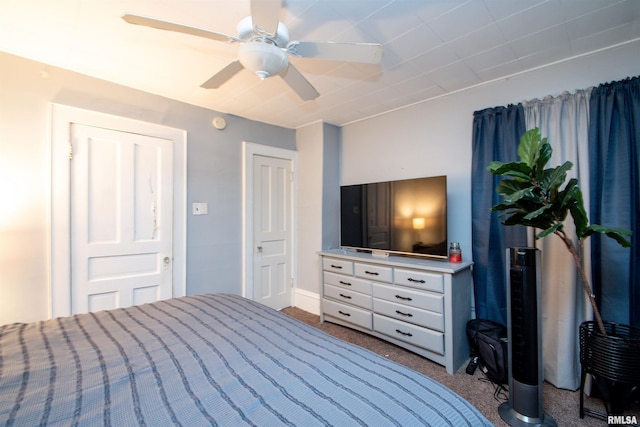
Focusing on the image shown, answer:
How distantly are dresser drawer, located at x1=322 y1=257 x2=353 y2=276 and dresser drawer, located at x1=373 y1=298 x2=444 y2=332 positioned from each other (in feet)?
1.37

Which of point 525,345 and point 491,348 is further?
point 491,348

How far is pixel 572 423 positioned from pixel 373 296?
5.02ft

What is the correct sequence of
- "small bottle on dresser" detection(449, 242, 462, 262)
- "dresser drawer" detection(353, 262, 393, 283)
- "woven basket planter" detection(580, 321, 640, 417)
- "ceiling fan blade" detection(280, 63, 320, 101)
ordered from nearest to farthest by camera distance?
"woven basket planter" detection(580, 321, 640, 417) < "ceiling fan blade" detection(280, 63, 320, 101) < "small bottle on dresser" detection(449, 242, 462, 262) < "dresser drawer" detection(353, 262, 393, 283)

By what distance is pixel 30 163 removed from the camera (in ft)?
6.89

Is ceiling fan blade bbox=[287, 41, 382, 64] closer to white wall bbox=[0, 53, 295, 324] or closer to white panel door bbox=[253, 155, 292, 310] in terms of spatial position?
white wall bbox=[0, 53, 295, 324]

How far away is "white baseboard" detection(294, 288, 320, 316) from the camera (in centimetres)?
351

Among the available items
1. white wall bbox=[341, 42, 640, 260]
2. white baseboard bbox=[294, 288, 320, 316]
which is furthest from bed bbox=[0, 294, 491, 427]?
white baseboard bbox=[294, 288, 320, 316]

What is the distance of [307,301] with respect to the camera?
3619mm

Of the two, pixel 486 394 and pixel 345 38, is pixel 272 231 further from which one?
pixel 486 394

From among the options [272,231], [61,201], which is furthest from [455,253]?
[61,201]

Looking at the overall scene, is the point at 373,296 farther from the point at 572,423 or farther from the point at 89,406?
the point at 89,406

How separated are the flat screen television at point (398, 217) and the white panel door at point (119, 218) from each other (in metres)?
1.97

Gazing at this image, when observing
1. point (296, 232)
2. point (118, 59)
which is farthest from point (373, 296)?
point (118, 59)

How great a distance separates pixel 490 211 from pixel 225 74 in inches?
91.8
